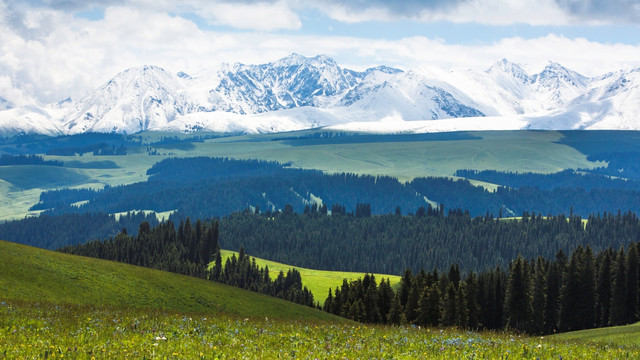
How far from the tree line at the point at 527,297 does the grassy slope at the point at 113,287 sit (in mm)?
29478

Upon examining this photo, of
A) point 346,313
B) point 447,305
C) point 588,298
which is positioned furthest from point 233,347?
point 588,298

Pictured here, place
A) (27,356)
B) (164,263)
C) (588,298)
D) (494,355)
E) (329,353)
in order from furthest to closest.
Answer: (164,263)
(588,298)
(494,355)
(329,353)
(27,356)

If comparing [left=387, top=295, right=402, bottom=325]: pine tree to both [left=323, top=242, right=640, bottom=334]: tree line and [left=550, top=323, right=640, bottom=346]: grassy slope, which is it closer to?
[left=323, top=242, right=640, bottom=334]: tree line

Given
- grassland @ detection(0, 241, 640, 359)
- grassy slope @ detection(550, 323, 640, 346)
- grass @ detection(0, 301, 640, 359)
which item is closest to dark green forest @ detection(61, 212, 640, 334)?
grassy slope @ detection(550, 323, 640, 346)

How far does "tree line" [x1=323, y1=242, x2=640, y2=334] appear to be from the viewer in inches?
4040

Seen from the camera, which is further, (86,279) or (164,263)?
(164,263)

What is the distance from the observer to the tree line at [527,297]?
103m

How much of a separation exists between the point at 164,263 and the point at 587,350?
556 ft

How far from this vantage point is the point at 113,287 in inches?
2618

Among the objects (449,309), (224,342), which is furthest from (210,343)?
(449,309)

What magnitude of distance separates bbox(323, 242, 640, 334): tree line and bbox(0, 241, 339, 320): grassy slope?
29478 mm

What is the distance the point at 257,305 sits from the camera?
2908 inches

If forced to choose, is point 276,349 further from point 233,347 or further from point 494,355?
point 494,355

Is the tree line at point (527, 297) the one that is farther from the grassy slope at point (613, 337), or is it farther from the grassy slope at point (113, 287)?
the grassy slope at point (613, 337)
